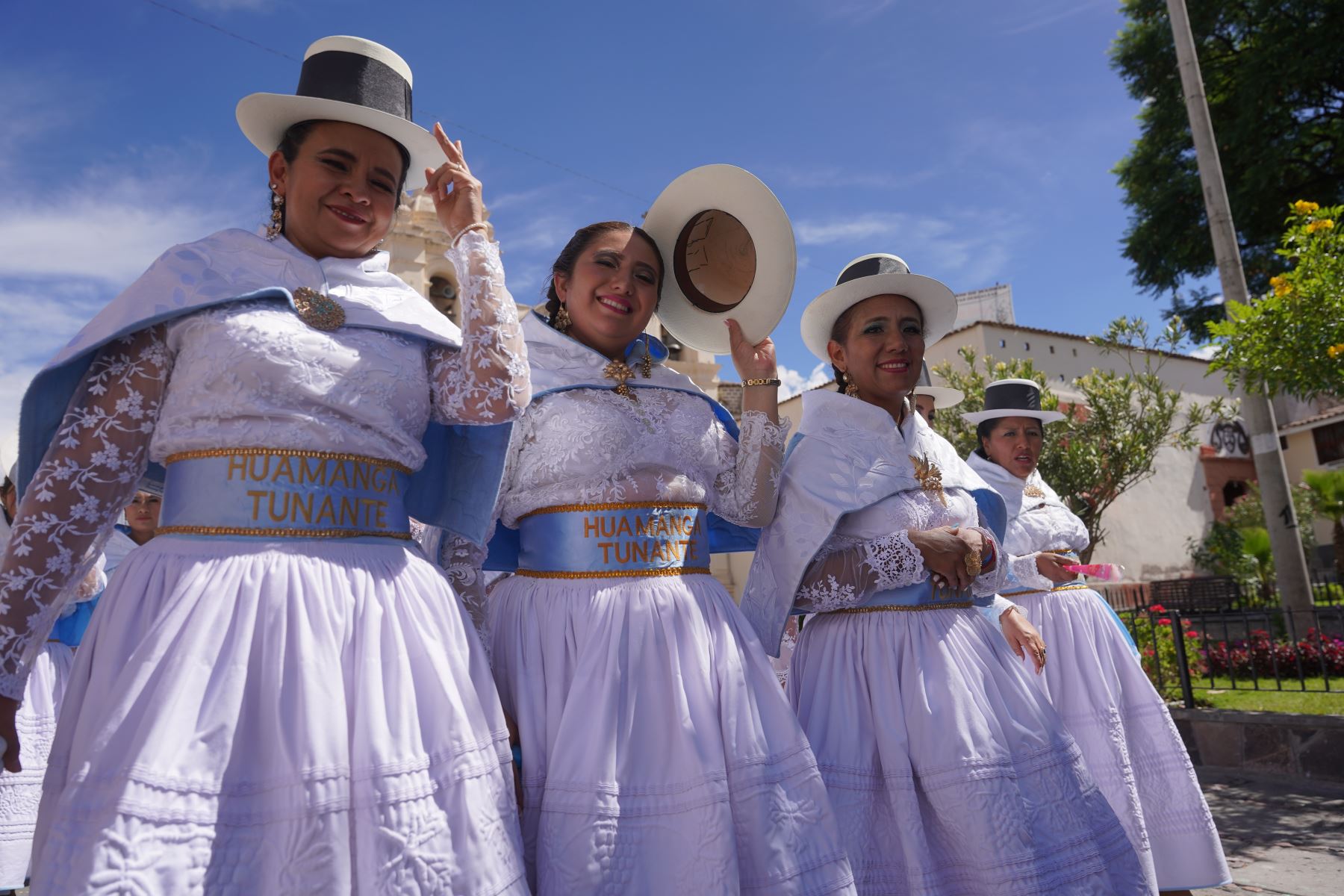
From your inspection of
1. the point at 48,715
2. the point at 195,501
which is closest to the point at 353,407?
the point at 195,501

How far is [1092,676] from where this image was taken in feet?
15.5

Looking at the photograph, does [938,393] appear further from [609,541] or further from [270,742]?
[270,742]

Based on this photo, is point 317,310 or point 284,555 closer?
point 284,555

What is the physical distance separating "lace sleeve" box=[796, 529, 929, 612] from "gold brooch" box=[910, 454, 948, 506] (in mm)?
269

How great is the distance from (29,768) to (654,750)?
4.26 m

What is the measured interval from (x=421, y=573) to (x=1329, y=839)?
226 inches

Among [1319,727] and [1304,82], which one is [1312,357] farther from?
[1304,82]

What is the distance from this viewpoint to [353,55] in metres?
2.42

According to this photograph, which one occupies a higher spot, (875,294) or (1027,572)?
(875,294)

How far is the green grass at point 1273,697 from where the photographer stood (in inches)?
340

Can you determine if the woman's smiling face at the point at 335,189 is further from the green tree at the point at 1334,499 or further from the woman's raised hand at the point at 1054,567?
the green tree at the point at 1334,499

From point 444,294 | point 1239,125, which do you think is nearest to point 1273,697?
point 444,294

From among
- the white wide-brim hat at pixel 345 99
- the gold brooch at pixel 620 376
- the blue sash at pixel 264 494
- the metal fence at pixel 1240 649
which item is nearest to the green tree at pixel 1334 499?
the metal fence at pixel 1240 649

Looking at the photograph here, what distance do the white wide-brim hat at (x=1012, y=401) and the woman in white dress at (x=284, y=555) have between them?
4024mm
